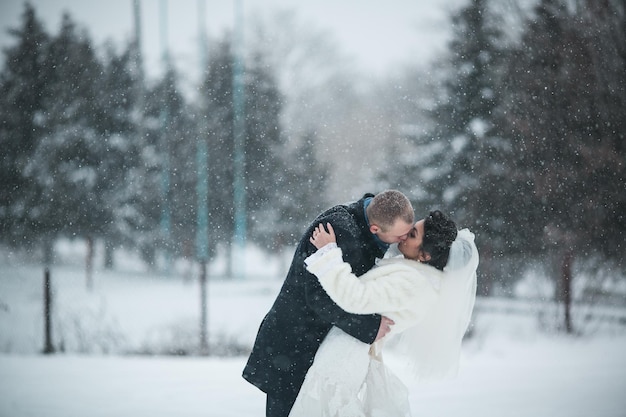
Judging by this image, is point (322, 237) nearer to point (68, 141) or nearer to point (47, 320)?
point (47, 320)

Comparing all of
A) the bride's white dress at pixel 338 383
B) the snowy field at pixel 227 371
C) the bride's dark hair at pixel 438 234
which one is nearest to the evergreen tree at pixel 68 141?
the snowy field at pixel 227 371

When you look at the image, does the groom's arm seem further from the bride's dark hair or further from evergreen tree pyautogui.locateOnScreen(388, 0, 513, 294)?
evergreen tree pyautogui.locateOnScreen(388, 0, 513, 294)

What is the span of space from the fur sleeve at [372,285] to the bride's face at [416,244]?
64mm

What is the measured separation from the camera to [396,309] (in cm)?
Result: 231

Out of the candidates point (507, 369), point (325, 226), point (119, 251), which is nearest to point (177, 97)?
point (119, 251)

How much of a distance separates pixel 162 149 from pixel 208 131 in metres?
1.49

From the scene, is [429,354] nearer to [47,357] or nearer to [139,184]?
[47,357]

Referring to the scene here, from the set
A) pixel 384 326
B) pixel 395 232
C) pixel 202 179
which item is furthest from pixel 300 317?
pixel 202 179

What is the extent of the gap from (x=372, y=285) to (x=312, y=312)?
37 cm

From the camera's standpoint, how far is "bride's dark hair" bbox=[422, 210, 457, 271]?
7.62 ft

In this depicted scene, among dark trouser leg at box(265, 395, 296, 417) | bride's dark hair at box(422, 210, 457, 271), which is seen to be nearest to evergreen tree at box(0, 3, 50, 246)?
dark trouser leg at box(265, 395, 296, 417)

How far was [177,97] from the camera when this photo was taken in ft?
48.9

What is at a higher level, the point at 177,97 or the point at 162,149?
the point at 177,97

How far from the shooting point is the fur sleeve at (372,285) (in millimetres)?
2178
